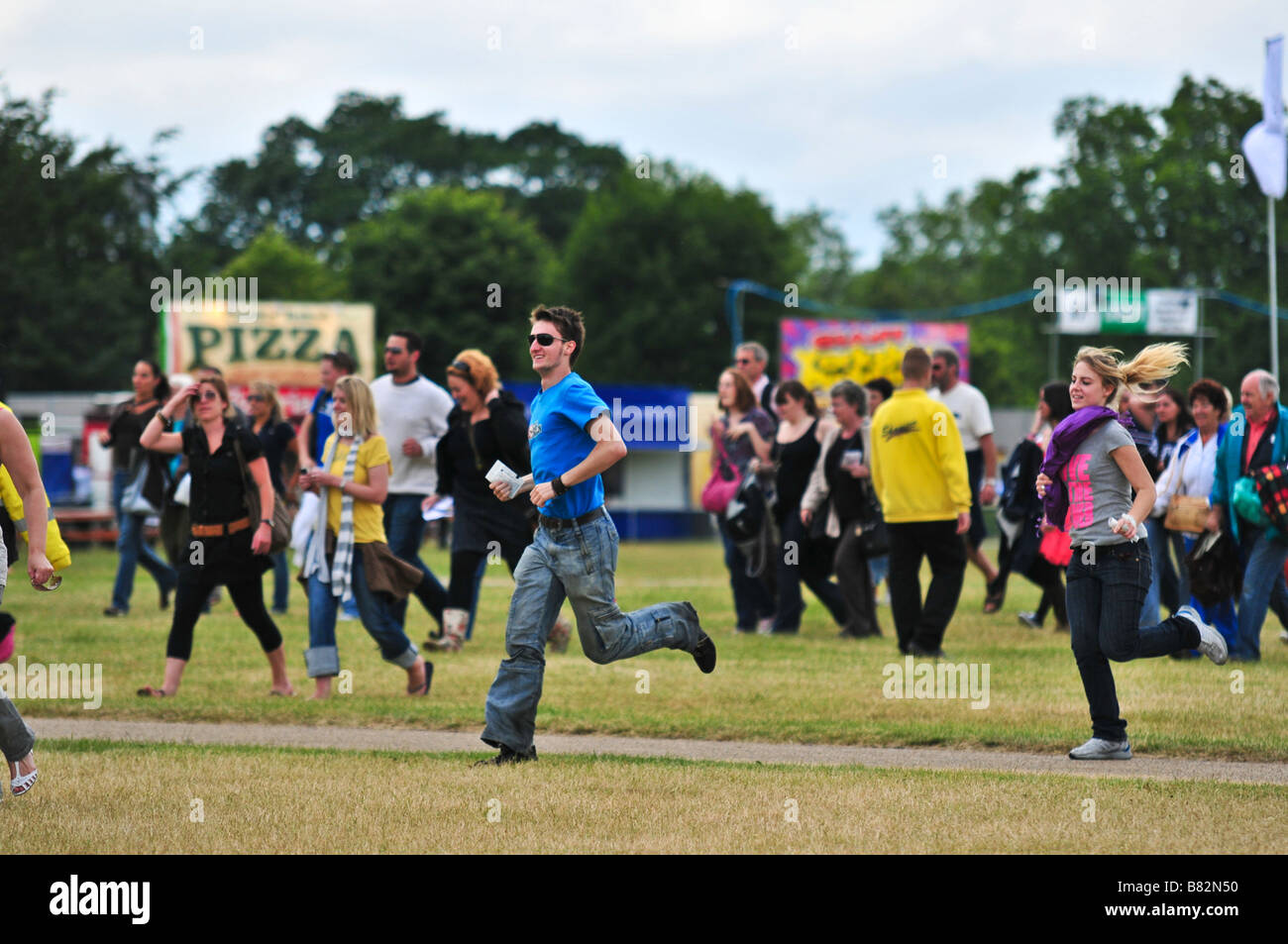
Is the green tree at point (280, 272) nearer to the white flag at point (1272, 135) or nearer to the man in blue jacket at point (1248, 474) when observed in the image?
the white flag at point (1272, 135)

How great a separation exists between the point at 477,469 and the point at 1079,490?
484 centimetres

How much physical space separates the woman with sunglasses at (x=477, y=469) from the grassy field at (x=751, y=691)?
25.8 inches

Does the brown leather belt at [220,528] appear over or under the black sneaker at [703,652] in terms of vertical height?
over

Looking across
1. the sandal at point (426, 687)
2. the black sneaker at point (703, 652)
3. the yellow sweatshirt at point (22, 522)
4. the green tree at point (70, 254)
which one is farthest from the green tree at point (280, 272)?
the yellow sweatshirt at point (22, 522)

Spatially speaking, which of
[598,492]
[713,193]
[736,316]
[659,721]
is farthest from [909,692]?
[713,193]

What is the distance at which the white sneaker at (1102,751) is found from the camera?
24.3ft

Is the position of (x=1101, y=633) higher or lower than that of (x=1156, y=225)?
lower

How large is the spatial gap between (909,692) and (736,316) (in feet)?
165

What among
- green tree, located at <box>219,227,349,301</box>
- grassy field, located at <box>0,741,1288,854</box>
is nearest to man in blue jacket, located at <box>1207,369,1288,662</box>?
grassy field, located at <box>0,741,1288,854</box>

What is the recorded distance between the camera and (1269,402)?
35.8 feet

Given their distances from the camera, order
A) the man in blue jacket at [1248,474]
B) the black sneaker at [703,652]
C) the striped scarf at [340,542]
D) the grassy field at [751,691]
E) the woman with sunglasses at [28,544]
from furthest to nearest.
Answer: the man in blue jacket at [1248,474] < the striped scarf at [340,542] < the grassy field at [751,691] < the black sneaker at [703,652] < the woman with sunglasses at [28,544]

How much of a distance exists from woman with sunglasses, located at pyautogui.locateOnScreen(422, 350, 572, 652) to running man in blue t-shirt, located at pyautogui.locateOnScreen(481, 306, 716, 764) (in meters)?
3.65

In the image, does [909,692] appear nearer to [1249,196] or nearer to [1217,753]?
[1217,753]

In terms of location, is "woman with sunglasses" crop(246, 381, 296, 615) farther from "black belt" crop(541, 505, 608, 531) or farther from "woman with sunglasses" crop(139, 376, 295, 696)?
"black belt" crop(541, 505, 608, 531)
